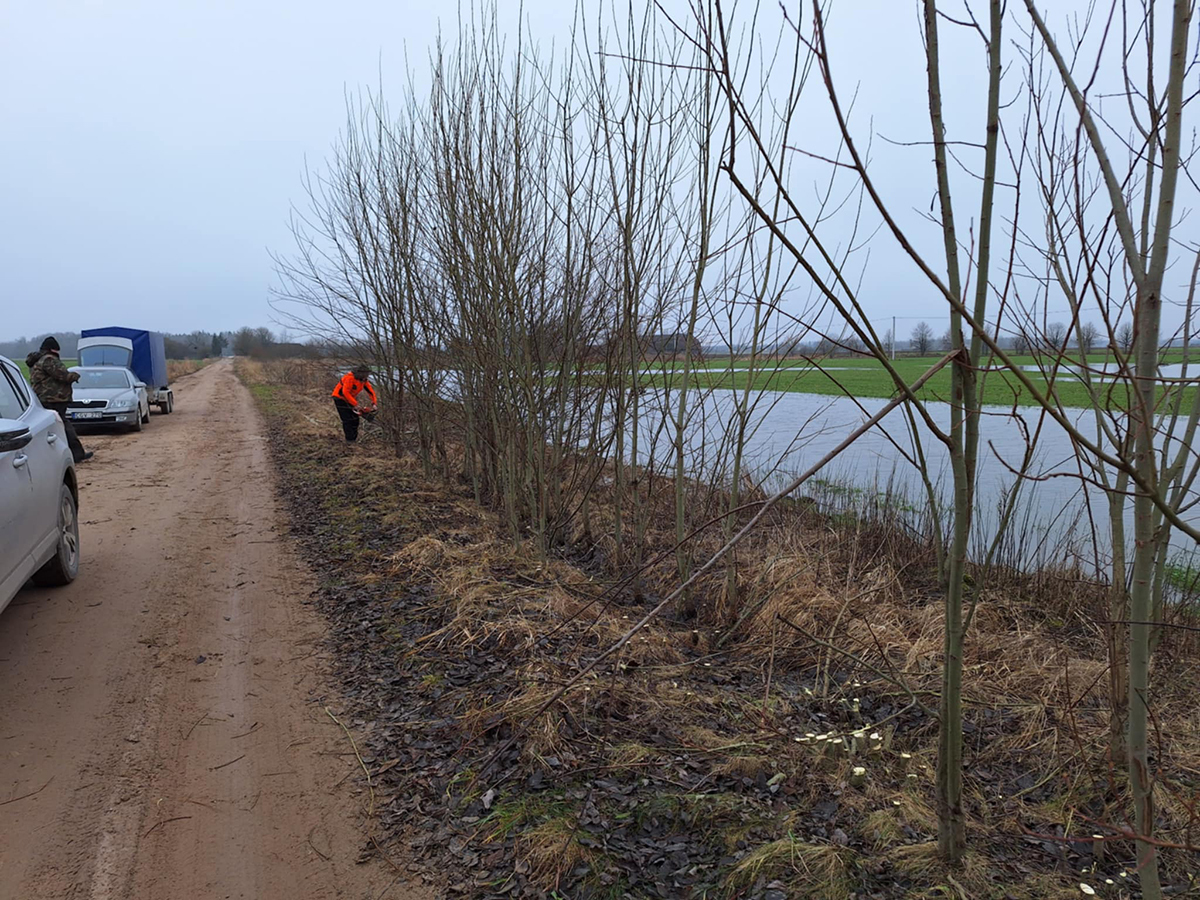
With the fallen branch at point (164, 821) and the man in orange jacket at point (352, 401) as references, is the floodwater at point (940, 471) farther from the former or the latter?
the man in orange jacket at point (352, 401)

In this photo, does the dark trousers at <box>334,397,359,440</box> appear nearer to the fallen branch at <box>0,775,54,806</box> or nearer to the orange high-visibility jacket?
the orange high-visibility jacket

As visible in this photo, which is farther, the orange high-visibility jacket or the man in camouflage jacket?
the orange high-visibility jacket

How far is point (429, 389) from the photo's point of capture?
438 inches

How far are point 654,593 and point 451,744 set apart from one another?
3.80m

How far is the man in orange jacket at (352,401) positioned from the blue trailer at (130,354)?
38.6 feet

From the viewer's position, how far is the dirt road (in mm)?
3268

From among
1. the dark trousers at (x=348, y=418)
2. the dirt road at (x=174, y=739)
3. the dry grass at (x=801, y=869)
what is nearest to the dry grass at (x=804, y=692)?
the dry grass at (x=801, y=869)

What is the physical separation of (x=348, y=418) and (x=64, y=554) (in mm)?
9878

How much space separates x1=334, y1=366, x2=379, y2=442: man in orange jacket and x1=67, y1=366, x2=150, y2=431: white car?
20.1 feet

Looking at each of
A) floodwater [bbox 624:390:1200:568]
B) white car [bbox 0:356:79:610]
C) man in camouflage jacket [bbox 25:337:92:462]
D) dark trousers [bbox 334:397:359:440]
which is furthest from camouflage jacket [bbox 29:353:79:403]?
floodwater [bbox 624:390:1200:568]

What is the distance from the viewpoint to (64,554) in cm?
635

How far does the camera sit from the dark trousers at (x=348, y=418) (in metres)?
15.9

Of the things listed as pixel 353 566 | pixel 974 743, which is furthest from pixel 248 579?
pixel 974 743

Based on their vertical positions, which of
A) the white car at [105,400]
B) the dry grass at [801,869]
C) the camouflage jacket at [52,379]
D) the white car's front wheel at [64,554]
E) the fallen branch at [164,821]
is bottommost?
the fallen branch at [164,821]
